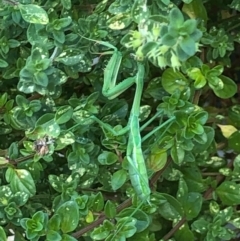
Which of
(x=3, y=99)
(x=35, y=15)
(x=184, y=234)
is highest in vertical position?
(x=35, y=15)

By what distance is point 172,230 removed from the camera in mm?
588

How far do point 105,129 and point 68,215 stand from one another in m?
0.09

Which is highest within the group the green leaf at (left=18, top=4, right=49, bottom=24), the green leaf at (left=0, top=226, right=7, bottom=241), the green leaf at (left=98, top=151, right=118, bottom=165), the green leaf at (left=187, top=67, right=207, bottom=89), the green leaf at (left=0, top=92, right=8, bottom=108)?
the green leaf at (left=18, top=4, right=49, bottom=24)

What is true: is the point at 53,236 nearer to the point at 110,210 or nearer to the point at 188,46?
the point at 110,210

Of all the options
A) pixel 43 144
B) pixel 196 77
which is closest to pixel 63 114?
pixel 43 144

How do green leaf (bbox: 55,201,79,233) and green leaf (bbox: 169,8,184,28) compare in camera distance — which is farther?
green leaf (bbox: 55,201,79,233)

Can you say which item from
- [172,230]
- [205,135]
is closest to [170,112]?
[205,135]

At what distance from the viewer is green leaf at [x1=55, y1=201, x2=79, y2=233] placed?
19.4 inches

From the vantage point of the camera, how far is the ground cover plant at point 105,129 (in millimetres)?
500

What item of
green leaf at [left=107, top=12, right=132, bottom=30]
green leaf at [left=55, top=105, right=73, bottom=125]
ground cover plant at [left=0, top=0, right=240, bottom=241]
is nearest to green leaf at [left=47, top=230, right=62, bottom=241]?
ground cover plant at [left=0, top=0, right=240, bottom=241]

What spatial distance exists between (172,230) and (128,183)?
0.25ft

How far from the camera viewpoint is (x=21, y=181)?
0.53 meters

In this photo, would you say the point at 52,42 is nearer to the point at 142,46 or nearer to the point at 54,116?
the point at 54,116

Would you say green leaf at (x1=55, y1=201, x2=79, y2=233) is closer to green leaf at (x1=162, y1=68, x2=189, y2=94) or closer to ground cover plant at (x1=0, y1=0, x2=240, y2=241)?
ground cover plant at (x1=0, y1=0, x2=240, y2=241)
